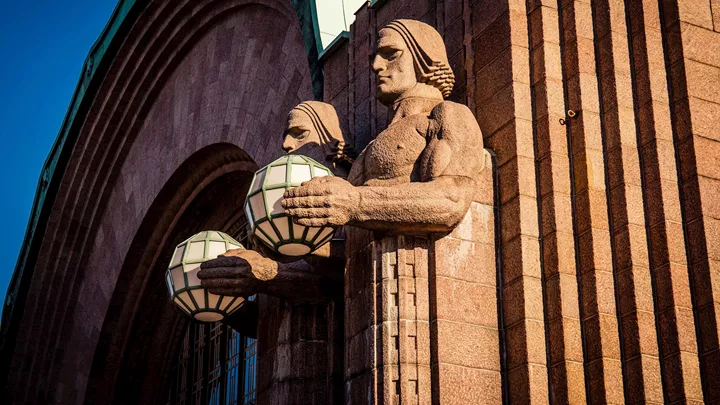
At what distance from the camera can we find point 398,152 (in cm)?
943

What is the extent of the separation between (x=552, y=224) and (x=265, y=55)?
6.59 metres

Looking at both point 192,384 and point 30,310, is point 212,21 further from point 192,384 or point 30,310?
point 30,310

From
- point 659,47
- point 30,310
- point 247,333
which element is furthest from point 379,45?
point 30,310

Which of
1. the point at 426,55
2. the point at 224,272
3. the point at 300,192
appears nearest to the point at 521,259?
the point at 300,192

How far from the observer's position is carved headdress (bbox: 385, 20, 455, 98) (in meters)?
9.98

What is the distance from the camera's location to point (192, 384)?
17.3 meters

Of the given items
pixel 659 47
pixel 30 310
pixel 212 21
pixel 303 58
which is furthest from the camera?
pixel 30 310

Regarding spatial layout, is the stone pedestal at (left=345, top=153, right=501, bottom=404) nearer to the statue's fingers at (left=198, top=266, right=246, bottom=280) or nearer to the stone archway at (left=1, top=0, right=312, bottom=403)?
the statue's fingers at (left=198, top=266, right=246, bottom=280)

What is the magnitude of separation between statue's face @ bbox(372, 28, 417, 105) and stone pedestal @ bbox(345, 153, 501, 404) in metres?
1.06

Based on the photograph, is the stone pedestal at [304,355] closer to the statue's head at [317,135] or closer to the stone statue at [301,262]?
the stone statue at [301,262]

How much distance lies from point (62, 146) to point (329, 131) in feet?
33.9

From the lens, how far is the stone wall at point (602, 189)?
876cm

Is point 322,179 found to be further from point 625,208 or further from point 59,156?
point 59,156

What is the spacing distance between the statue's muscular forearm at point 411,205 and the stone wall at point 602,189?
692 millimetres
